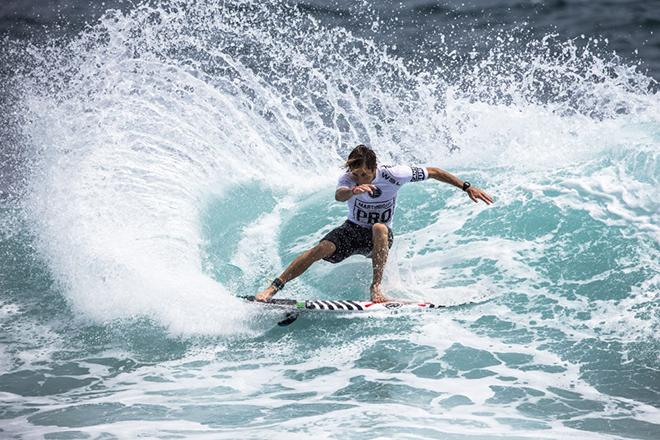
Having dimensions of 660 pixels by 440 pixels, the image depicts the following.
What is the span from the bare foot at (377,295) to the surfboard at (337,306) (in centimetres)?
7

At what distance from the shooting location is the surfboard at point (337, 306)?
7.90 metres

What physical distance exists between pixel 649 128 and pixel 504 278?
13.6 feet

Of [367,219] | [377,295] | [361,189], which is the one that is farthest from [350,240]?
[361,189]

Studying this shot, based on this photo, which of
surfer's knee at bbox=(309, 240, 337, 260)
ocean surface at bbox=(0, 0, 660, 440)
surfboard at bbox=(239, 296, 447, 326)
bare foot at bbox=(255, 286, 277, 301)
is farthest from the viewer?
surfer's knee at bbox=(309, 240, 337, 260)

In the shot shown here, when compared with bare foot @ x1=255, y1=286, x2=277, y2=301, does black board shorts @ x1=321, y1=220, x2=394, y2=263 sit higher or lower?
higher

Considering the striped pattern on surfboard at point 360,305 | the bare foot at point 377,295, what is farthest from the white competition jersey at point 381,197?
the striped pattern on surfboard at point 360,305

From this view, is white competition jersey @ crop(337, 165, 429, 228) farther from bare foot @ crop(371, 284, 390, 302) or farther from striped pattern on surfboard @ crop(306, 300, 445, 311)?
striped pattern on surfboard @ crop(306, 300, 445, 311)

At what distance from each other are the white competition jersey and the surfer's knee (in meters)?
0.45

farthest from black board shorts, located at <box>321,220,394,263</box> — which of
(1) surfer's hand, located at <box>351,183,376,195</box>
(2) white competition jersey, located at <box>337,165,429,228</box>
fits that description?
(1) surfer's hand, located at <box>351,183,376,195</box>

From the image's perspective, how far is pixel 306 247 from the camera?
33.6 ft

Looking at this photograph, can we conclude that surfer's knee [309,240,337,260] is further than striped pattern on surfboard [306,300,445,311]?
Yes

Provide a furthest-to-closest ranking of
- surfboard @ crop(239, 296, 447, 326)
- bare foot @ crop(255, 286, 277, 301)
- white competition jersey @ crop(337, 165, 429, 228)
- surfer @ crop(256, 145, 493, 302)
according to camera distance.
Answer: white competition jersey @ crop(337, 165, 429, 228)
surfer @ crop(256, 145, 493, 302)
bare foot @ crop(255, 286, 277, 301)
surfboard @ crop(239, 296, 447, 326)

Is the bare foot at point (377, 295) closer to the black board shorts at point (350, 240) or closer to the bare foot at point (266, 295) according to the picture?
the black board shorts at point (350, 240)

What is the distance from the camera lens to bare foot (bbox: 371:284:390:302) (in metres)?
8.06
